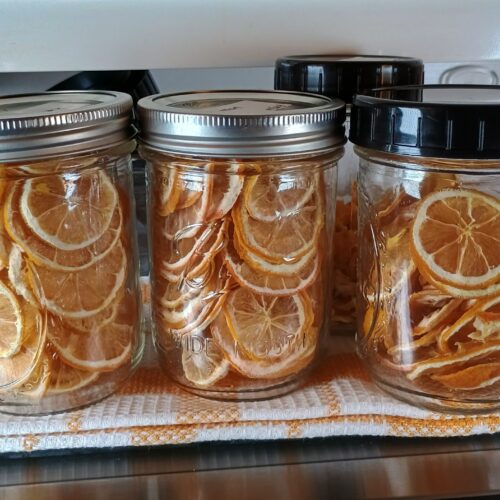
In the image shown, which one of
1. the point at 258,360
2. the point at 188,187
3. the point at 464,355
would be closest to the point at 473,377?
the point at 464,355

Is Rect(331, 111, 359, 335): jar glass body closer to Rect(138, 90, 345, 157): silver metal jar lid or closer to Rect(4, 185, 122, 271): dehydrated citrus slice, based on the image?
Rect(138, 90, 345, 157): silver metal jar lid

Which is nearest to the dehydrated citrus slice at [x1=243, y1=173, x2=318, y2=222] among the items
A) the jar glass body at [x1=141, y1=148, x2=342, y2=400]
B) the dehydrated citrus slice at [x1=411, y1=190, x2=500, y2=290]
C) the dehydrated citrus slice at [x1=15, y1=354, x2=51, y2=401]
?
the jar glass body at [x1=141, y1=148, x2=342, y2=400]

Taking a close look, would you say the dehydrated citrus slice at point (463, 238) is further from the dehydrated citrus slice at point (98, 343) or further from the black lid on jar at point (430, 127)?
the dehydrated citrus slice at point (98, 343)

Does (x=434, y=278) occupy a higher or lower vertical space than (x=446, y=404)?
higher

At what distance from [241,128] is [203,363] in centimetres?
20

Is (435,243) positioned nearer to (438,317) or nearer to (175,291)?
(438,317)

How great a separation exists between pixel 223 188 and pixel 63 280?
0.14 meters

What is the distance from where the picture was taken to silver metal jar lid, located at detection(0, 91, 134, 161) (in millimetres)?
471

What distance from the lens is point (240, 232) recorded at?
1.71 feet

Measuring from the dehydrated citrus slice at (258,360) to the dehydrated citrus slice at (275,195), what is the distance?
92 millimetres

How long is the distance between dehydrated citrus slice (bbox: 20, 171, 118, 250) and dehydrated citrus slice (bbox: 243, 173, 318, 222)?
0.39 feet

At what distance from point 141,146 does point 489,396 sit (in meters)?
0.35

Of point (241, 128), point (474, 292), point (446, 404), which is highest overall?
point (241, 128)

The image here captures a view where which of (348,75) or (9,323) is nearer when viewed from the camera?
(9,323)
